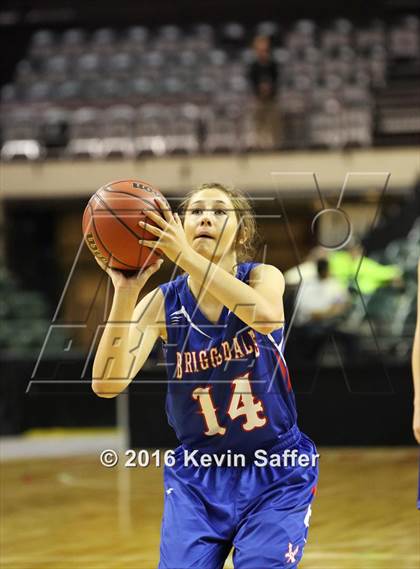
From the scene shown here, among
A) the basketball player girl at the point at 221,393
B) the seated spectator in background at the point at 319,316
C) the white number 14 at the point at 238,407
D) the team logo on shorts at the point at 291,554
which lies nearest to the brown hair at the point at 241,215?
the basketball player girl at the point at 221,393

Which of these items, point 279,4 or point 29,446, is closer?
point 29,446

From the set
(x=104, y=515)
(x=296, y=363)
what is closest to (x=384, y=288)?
(x=296, y=363)

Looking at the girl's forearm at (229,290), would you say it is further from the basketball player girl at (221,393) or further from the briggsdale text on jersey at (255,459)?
the briggsdale text on jersey at (255,459)

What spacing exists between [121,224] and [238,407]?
0.59 m

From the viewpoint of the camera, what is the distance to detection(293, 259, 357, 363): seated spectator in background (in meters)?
8.70

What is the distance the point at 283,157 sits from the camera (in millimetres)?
12250

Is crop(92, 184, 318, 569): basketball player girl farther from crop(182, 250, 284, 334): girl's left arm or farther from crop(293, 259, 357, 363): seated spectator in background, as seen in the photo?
crop(293, 259, 357, 363): seated spectator in background

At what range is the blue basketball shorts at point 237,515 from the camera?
2.70 meters

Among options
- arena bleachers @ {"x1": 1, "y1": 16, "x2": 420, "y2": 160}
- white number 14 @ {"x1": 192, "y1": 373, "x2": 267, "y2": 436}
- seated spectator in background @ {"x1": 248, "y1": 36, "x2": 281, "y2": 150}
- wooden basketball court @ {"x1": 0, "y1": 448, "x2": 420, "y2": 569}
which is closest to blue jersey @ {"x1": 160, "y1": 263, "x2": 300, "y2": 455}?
white number 14 @ {"x1": 192, "y1": 373, "x2": 267, "y2": 436}

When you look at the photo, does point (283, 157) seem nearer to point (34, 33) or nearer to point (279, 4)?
point (279, 4)

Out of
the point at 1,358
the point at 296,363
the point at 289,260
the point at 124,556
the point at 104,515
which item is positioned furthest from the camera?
the point at 289,260

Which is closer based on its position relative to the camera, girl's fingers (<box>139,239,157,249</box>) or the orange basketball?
girl's fingers (<box>139,239,157,249</box>)

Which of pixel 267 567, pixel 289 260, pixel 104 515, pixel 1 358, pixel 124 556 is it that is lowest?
pixel 289 260

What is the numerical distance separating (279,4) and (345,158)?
4.87 metres
